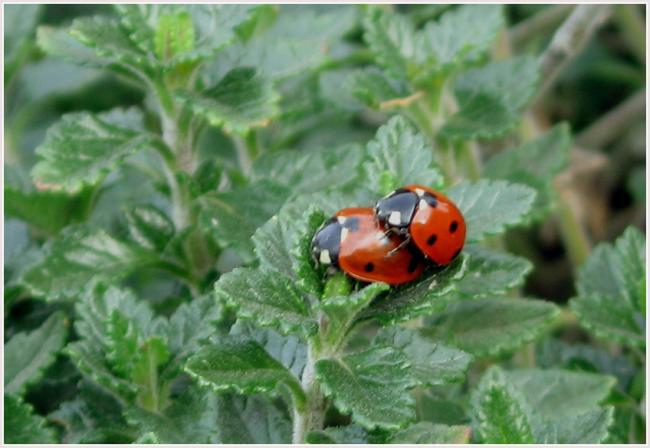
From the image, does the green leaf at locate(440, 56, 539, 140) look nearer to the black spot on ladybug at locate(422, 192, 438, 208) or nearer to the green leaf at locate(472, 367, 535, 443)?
the black spot on ladybug at locate(422, 192, 438, 208)

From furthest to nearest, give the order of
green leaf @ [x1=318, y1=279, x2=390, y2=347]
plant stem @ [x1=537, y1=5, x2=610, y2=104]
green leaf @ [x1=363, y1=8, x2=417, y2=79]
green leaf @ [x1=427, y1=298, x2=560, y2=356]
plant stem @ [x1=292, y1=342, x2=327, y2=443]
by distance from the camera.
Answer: plant stem @ [x1=537, y1=5, x2=610, y2=104] < green leaf @ [x1=363, y1=8, x2=417, y2=79] < green leaf @ [x1=427, y1=298, x2=560, y2=356] < plant stem @ [x1=292, y1=342, x2=327, y2=443] < green leaf @ [x1=318, y1=279, x2=390, y2=347]

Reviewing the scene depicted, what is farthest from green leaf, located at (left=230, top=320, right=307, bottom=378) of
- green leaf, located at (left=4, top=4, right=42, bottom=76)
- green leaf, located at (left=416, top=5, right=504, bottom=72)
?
green leaf, located at (left=4, top=4, right=42, bottom=76)

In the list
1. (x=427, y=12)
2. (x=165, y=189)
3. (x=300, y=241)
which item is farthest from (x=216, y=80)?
(x=427, y=12)

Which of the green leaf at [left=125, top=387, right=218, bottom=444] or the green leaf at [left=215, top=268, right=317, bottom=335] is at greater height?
the green leaf at [left=215, top=268, right=317, bottom=335]

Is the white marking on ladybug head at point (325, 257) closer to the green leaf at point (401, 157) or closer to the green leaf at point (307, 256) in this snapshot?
the green leaf at point (307, 256)

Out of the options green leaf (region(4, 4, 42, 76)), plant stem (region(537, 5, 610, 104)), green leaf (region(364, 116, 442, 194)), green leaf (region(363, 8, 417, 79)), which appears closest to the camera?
green leaf (region(364, 116, 442, 194))

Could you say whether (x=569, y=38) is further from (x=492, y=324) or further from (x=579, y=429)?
(x=579, y=429)
